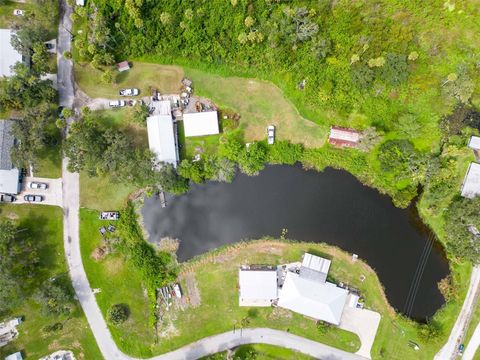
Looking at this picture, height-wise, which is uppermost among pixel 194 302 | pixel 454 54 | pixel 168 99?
pixel 454 54

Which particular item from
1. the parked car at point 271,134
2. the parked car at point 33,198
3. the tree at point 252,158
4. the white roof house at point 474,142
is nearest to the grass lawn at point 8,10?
the parked car at point 33,198

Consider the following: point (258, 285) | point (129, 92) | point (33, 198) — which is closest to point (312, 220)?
point (258, 285)

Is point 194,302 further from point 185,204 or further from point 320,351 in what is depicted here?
point 320,351

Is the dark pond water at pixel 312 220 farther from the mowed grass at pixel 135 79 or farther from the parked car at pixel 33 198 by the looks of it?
the mowed grass at pixel 135 79

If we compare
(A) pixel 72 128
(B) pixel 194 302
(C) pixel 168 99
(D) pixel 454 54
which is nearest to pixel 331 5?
(D) pixel 454 54

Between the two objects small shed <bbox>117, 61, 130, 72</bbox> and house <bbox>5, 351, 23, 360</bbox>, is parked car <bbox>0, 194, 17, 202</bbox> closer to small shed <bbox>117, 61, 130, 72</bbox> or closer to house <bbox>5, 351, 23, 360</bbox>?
house <bbox>5, 351, 23, 360</bbox>

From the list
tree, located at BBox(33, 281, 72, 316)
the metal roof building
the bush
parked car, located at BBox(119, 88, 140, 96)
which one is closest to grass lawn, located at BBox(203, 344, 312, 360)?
the metal roof building

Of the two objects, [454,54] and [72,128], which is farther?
[454,54]

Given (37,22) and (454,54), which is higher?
(37,22)
